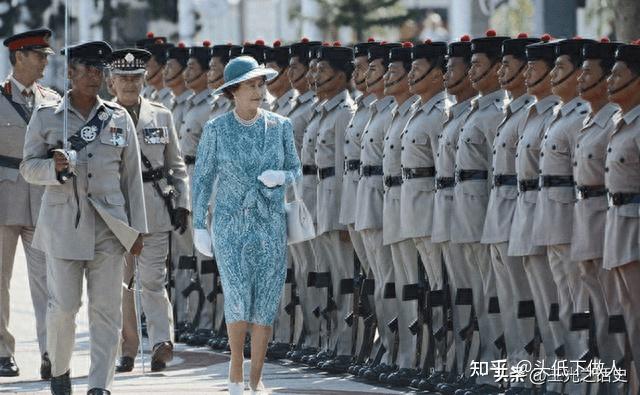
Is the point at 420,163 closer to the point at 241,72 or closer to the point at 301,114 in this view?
the point at 241,72

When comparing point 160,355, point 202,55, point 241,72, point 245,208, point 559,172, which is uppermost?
point 202,55

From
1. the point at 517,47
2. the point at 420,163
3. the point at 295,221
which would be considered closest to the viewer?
the point at 295,221

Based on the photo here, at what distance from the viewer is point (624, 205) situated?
12.1 m

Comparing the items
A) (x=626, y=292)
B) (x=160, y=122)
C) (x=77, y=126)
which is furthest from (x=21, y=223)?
(x=626, y=292)

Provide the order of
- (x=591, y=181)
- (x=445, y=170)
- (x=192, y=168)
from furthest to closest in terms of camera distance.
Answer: (x=192, y=168) → (x=445, y=170) → (x=591, y=181)

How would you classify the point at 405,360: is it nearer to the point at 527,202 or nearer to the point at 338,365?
the point at 338,365

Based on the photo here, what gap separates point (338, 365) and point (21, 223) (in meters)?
2.48

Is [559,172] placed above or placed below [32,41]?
below

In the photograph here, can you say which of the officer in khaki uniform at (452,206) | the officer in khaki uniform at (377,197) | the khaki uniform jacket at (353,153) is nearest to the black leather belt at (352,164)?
the khaki uniform jacket at (353,153)

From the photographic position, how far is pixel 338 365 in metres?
15.4

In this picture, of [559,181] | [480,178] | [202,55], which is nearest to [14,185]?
[202,55]

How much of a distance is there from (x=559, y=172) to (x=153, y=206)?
3.90 meters

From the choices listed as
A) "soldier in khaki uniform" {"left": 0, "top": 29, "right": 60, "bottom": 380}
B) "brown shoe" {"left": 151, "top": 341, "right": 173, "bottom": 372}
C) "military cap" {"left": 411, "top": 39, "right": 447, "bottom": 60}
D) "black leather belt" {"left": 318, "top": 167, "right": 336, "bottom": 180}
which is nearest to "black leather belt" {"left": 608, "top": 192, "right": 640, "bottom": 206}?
"military cap" {"left": 411, "top": 39, "right": 447, "bottom": 60}

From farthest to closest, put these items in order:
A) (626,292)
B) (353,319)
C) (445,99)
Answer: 1. (353,319)
2. (445,99)
3. (626,292)
